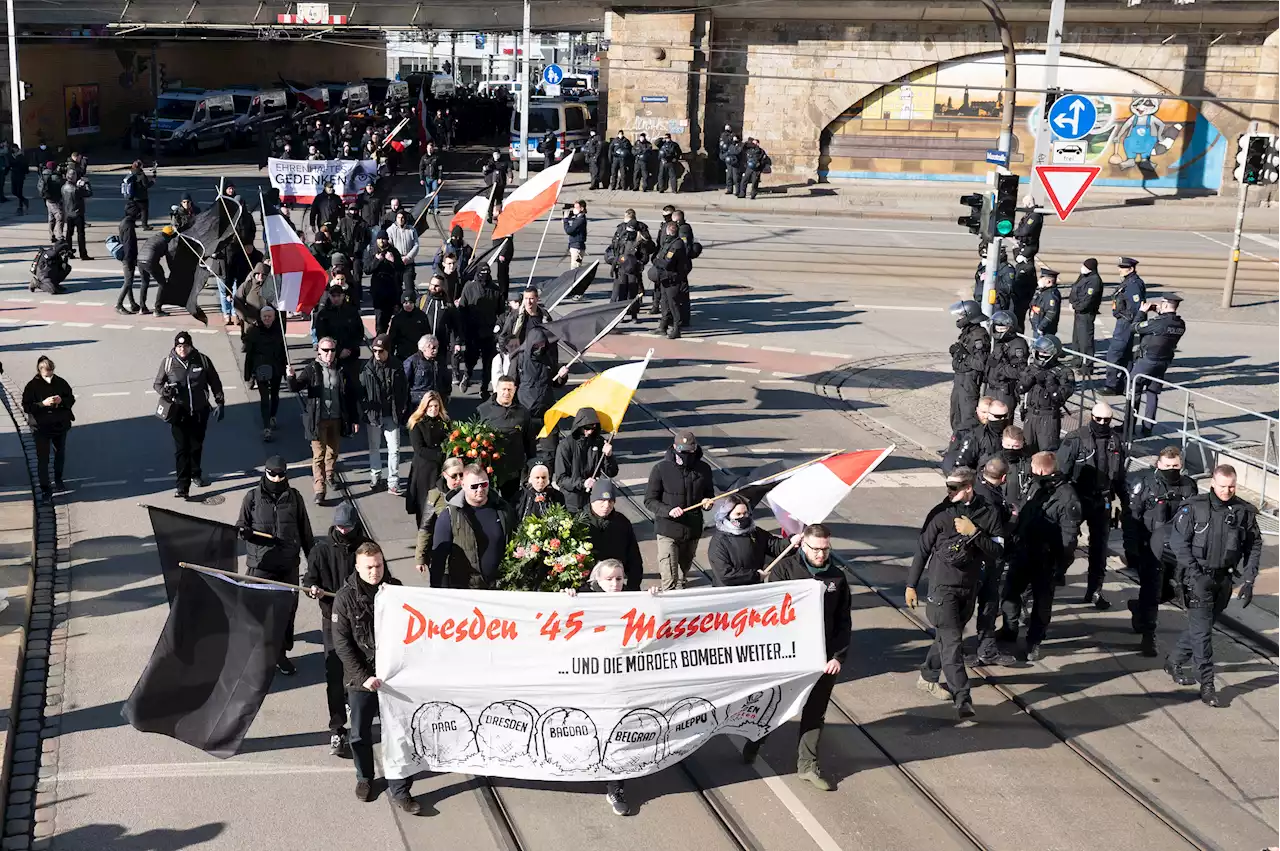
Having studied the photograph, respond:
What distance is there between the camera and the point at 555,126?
42938mm

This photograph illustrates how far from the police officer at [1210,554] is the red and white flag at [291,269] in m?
9.47

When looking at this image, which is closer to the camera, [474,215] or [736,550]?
[736,550]

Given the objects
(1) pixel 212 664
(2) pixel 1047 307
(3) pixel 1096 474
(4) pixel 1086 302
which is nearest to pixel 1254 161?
(4) pixel 1086 302

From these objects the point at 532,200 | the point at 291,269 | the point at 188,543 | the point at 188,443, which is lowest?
the point at 188,443

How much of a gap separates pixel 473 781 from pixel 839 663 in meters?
2.32

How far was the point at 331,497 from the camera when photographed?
13930 millimetres

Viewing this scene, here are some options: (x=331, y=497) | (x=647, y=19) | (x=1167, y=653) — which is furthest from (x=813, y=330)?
(x=647, y=19)

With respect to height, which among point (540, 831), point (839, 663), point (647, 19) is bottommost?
point (540, 831)

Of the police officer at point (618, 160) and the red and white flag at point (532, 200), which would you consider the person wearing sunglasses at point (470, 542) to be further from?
the police officer at point (618, 160)

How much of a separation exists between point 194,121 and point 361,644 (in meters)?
40.8

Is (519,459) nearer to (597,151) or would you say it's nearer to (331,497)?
(331,497)

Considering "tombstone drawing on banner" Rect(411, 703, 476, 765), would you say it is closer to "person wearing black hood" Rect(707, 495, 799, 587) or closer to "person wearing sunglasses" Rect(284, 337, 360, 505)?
"person wearing black hood" Rect(707, 495, 799, 587)

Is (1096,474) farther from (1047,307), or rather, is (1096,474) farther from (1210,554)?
(1047,307)

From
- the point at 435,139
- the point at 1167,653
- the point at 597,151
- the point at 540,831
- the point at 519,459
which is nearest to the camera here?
the point at 540,831
